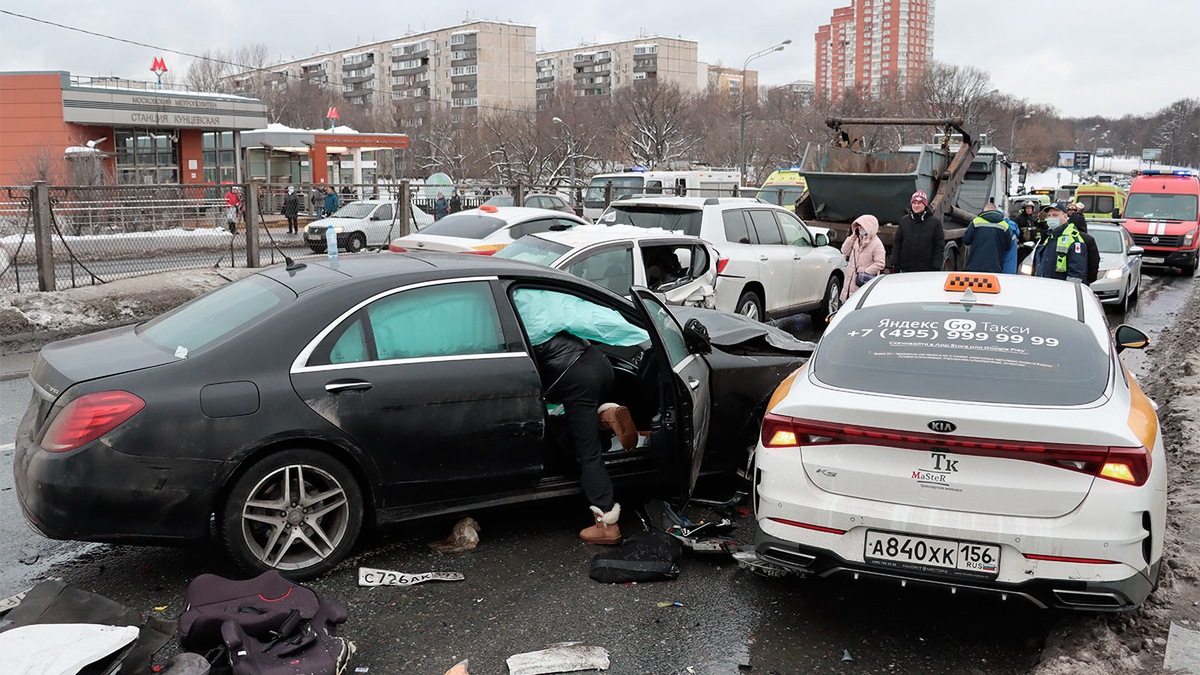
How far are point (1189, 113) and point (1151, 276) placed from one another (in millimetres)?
137844

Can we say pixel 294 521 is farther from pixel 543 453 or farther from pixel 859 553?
pixel 859 553

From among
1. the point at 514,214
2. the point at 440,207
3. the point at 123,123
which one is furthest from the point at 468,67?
the point at 514,214

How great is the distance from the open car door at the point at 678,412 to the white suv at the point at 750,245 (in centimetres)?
551

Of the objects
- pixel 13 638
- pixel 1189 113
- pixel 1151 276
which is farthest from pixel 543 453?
pixel 1189 113

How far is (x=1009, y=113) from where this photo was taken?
9306 cm

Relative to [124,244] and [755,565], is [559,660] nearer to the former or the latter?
[755,565]

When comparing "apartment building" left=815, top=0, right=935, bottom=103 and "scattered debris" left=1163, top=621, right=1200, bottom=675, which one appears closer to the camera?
"scattered debris" left=1163, top=621, right=1200, bottom=675

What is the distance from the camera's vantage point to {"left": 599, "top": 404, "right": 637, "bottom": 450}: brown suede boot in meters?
5.39

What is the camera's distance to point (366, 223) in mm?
23484

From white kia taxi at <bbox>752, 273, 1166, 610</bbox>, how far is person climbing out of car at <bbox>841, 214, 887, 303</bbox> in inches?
221

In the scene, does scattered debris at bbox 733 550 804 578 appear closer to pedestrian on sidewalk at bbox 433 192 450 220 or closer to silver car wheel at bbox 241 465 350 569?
silver car wheel at bbox 241 465 350 569

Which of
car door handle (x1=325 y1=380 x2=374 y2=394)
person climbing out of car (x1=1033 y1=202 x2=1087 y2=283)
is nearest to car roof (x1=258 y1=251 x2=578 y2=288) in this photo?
car door handle (x1=325 y1=380 x2=374 y2=394)

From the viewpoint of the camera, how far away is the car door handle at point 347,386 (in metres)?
4.43

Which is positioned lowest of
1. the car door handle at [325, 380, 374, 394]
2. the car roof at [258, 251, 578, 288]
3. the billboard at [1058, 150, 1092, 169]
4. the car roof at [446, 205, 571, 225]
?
the car door handle at [325, 380, 374, 394]
